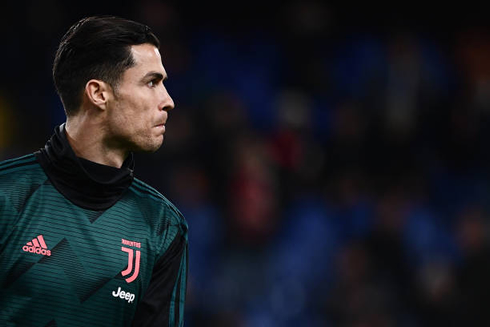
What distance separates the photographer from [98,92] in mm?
2715

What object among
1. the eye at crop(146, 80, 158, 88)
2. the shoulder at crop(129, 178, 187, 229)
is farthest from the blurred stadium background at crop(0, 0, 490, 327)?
the eye at crop(146, 80, 158, 88)

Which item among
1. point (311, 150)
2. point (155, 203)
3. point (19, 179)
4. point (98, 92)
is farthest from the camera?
point (311, 150)

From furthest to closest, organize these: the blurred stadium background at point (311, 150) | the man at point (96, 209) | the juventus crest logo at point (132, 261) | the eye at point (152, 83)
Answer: the blurred stadium background at point (311, 150), the eye at point (152, 83), the juventus crest logo at point (132, 261), the man at point (96, 209)

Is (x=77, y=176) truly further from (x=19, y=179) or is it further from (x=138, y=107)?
(x=138, y=107)

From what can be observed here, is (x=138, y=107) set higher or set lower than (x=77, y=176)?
higher

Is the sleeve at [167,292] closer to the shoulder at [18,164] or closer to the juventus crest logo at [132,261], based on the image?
the juventus crest logo at [132,261]

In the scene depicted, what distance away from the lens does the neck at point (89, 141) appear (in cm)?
273

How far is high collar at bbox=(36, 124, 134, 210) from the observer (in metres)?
2.66

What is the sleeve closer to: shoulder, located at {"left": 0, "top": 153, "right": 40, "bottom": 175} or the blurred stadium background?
shoulder, located at {"left": 0, "top": 153, "right": 40, "bottom": 175}

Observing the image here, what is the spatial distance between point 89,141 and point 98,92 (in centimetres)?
16

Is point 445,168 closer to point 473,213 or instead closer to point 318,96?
point 473,213

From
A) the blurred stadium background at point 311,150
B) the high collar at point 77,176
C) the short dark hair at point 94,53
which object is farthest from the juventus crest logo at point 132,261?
the blurred stadium background at point 311,150

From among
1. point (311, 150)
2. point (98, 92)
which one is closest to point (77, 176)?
point (98, 92)

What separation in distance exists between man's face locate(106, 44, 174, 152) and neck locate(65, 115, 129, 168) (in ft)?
0.09
